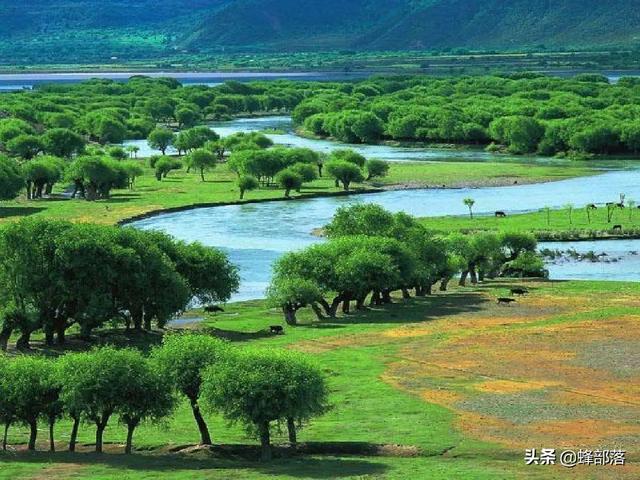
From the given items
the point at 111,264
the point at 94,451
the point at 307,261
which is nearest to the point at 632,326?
the point at 307,261

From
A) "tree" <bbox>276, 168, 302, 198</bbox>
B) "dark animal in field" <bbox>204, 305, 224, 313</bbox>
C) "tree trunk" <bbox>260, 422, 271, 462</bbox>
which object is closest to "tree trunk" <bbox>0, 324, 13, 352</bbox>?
"dark animal in field" <bbox>204, 305, 224, 313</bbox>

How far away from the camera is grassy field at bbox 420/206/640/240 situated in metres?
118

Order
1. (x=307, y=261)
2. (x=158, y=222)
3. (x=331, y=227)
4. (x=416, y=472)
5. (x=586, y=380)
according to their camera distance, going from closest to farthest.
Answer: (x=416, y=472) < (x=586, y=380) < (x=307, y=261) < (x=331, y=227) < (x=158, y=222)

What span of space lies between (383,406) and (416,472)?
12.1 metres

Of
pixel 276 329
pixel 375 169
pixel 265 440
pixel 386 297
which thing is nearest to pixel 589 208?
pixel 375 169

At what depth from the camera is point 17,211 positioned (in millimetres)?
135625

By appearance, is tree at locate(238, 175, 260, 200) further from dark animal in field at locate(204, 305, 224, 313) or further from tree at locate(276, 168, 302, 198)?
dark animal in field at locate(204, 305, 224, 313)

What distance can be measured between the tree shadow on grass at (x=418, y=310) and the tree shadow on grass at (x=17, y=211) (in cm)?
4755

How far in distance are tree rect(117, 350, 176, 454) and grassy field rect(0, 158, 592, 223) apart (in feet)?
226

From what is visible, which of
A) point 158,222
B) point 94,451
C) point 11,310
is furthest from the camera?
point 158,222

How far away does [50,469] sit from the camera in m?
54.3

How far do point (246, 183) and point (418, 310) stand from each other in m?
57.6

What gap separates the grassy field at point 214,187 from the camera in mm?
135125

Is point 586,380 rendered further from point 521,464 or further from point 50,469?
point 50,469
